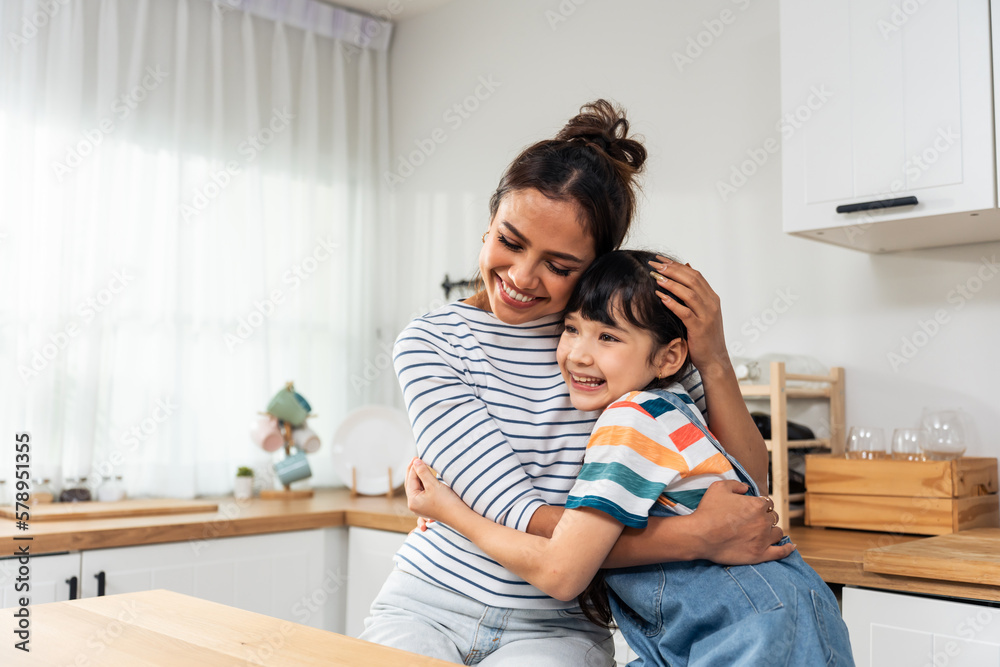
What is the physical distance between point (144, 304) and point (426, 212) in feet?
3.71

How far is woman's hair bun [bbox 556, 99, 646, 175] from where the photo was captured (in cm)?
120

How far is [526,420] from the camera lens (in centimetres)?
110

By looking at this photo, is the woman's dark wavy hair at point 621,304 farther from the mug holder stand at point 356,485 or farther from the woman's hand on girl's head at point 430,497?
the mug holder stand at point 356,485

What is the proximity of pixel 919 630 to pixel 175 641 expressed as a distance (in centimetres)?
121

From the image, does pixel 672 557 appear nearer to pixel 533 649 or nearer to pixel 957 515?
pixel 533 649

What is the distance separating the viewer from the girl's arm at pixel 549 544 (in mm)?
902

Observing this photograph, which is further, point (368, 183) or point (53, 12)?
point (368, 183)

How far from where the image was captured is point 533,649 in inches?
39.6

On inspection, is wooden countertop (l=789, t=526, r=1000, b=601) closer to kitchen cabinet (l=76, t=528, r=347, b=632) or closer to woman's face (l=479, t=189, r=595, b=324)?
woman's face (l=479, t=189, r=595, b=324)

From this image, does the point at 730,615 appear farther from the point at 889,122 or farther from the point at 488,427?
the point at 889,122

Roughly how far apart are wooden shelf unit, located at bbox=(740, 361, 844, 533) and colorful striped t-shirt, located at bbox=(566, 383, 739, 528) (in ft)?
3.17

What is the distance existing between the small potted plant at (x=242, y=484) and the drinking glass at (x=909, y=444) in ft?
6.49

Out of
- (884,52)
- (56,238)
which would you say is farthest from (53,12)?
(884,52)

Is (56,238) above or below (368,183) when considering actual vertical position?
below
